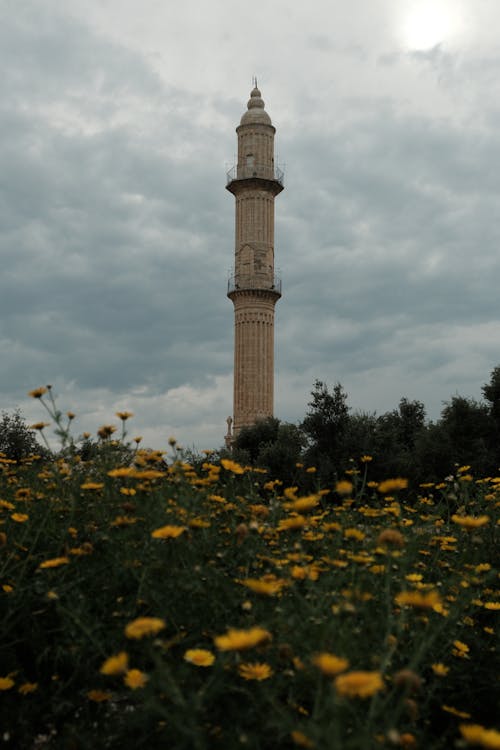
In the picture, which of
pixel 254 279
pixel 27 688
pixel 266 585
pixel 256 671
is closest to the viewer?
pixel 266 585

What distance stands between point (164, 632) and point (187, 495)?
711mm

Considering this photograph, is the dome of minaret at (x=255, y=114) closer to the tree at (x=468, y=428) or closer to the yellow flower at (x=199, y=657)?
the tree at (x=468, y=428)

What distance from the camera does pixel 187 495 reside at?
12.9ft

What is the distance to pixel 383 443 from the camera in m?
30.1

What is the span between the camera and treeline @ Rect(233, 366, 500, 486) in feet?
90.1

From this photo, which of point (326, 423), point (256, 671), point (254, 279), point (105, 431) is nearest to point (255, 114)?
point (254, 279)

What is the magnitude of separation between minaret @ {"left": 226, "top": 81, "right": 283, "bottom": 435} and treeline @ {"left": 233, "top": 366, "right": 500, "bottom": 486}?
7281mm

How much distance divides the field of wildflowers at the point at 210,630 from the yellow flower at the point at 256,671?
0.01 m

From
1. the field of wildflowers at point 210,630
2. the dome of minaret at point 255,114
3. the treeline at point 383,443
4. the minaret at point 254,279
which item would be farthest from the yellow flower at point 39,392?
the dome of minaret at point 255,114

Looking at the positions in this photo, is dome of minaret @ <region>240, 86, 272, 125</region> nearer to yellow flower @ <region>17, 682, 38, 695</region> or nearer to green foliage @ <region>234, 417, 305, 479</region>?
green foliage @ <region>234, 417, 305, 479</region>

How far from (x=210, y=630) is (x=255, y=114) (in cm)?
4332

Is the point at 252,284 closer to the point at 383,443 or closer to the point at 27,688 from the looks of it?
the point at 383,443

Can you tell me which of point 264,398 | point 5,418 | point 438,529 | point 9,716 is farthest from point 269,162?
point 9,716

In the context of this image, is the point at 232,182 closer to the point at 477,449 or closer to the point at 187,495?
the point at 477,449
